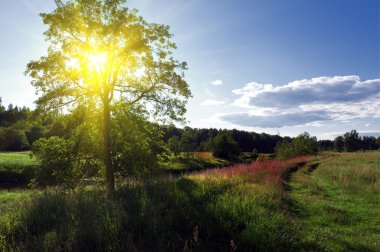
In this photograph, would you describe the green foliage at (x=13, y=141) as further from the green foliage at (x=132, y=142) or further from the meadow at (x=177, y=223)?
the meadow at (x=177, y=223)

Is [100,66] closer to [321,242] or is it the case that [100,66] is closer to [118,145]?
[118,145]

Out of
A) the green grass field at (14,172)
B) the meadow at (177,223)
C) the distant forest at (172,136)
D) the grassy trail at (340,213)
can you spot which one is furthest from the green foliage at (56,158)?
the green grass field at (14,172)

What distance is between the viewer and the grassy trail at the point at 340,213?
309 inches

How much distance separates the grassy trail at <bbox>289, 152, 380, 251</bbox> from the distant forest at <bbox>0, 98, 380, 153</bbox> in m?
8.02

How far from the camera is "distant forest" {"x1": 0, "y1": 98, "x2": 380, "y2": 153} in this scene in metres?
20.9

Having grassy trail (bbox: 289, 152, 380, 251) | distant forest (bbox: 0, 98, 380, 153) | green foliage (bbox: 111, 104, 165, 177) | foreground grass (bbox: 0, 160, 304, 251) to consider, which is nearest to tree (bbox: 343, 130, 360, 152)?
distant forest (bbox: 0, 98, 380, 153)

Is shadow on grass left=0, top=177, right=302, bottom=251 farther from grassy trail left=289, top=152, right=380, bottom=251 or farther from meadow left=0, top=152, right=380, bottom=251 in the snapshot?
grassy trail left=289, top=152, right=380, bottom=251

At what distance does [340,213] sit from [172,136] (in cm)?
7551

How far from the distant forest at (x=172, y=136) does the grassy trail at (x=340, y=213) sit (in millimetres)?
8022

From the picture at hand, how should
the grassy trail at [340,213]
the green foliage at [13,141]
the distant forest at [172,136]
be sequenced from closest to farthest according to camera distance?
the grassy trail at [340,213] < the distant forest at [172,136] < the green foliage at [13,141]

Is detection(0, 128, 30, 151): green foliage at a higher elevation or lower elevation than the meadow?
higher

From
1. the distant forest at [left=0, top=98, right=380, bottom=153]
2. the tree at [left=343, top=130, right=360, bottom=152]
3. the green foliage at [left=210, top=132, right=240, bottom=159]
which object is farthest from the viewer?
the tree at [left=343, top=130, right=360, bottom=152]

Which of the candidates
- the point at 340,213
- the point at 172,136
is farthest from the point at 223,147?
the point at 340,213

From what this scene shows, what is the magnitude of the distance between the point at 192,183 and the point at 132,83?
7.87 metres
